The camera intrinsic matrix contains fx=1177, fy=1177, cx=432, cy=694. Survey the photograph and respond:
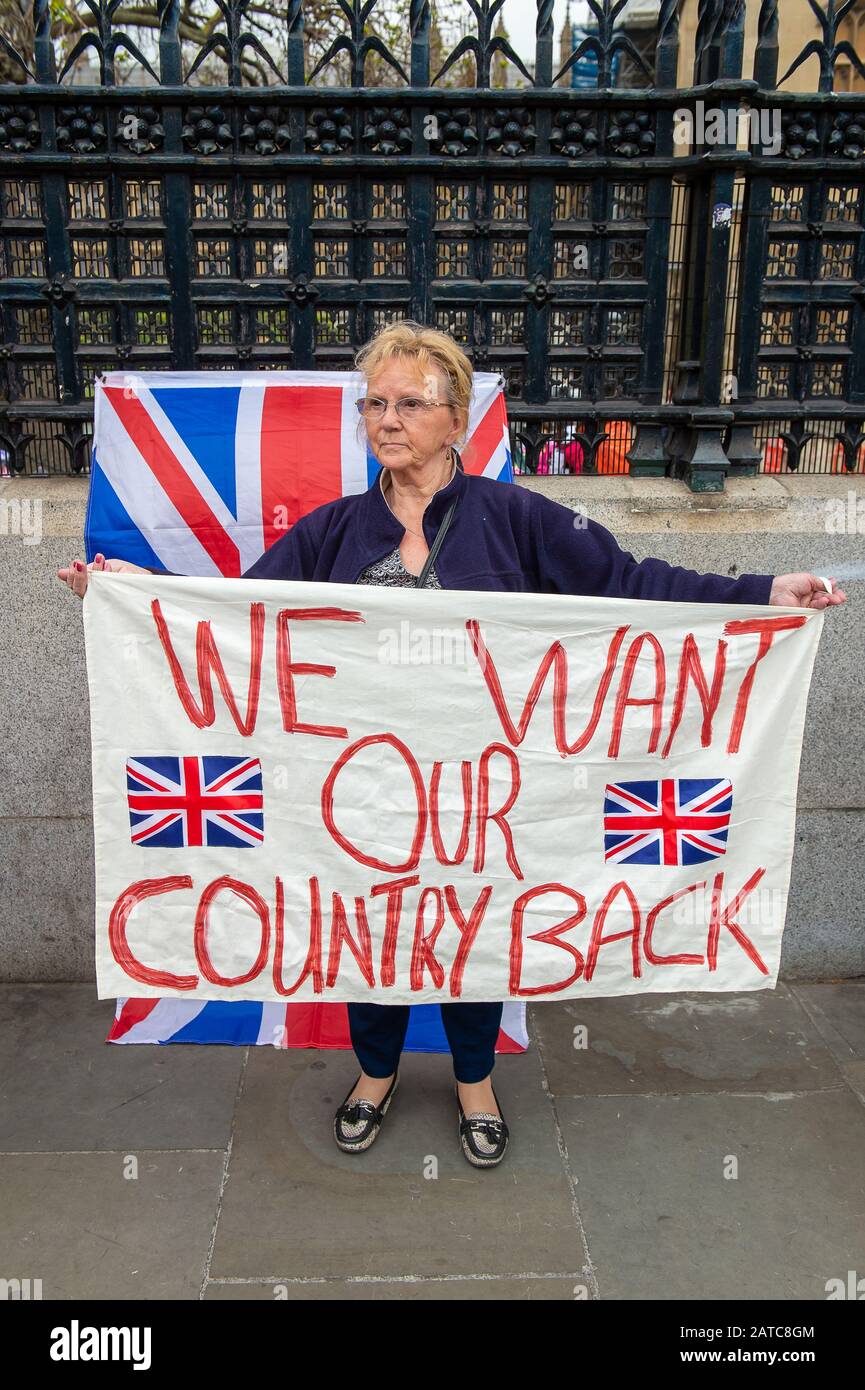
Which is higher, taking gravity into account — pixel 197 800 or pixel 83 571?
pixel 83 571

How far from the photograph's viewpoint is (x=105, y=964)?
3.24 metres

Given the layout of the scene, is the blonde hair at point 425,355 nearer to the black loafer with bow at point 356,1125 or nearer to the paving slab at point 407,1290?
the black loafer with bow at point 356,1125

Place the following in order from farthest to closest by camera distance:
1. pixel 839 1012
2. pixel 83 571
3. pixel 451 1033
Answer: pixel 839 1012, pixel 451 1033, pixel 83 571

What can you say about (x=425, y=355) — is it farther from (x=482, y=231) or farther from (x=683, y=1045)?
(x=683, y=1045)

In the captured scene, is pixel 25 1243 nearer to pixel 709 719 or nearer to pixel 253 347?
pixel 709 719

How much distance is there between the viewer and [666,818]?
3189 mm

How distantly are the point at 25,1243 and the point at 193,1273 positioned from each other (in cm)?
47

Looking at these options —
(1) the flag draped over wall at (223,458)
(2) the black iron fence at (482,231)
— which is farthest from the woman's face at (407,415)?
(2) the black iron fence at (482,231)

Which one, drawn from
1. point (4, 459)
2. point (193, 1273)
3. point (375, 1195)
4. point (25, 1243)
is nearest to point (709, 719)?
point (375, 1195)

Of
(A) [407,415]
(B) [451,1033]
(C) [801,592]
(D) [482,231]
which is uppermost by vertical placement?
(D) [482,231]

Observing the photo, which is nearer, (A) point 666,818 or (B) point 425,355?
(B) point 425,355

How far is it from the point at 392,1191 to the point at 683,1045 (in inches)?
48.5

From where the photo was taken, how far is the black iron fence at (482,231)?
4.02m

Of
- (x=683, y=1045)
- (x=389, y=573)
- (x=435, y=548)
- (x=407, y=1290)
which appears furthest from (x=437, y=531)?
(x=683, y=1045)
